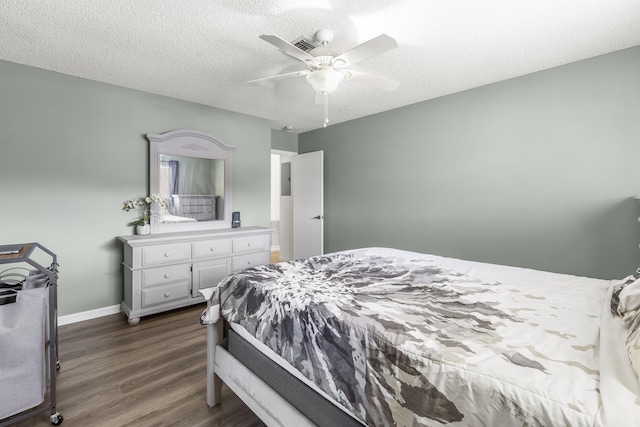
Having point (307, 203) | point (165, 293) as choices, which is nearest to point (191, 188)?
point (165, 293)

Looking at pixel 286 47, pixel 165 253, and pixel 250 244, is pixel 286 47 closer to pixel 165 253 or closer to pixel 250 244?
pixel 165 253

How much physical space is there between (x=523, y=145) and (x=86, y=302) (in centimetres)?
470

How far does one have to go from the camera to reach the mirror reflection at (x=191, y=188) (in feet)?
11.5

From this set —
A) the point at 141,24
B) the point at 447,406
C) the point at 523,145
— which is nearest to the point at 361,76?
the point at 141,24

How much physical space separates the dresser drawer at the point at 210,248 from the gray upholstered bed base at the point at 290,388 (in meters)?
1.80

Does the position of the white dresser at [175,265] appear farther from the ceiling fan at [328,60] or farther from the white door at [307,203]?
the ceiling fan at [328,60]

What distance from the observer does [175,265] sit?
3.15m

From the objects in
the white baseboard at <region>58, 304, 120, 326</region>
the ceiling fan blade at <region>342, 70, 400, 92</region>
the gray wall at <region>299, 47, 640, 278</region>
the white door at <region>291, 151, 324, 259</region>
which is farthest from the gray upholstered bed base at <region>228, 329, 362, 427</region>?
the white door at <region>291, 151, 324, 259</region>

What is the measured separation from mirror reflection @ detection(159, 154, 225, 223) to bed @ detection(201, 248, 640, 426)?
7.12ft

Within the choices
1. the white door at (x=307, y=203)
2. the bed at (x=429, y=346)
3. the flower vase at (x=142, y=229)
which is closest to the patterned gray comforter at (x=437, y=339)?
the bed at (x=429, y=346)

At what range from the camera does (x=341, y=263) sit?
2125mm

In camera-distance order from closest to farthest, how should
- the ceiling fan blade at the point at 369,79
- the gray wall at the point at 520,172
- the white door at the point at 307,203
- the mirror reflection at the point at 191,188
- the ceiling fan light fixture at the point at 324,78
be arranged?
the ceiling fan light fixture at the point at 324,78, the ceiling fan blade at the point at 369,79, the gray wall at the point at 520,172, the mirror reflection at the point at 191,188, the white door at the point at 307,203

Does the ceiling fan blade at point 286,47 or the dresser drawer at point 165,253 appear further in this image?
the dresser drawer at point 165,253

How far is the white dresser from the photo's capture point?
2.92m
